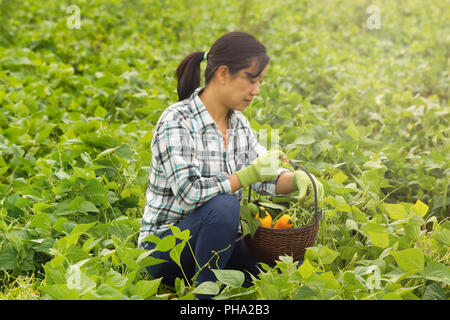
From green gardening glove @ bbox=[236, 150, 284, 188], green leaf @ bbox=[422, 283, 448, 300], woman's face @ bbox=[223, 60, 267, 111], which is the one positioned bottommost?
green leaf @ bbox=[422, 283, 448, 300]

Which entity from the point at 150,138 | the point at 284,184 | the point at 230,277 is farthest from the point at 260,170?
the point at 150,138

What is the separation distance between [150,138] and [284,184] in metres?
1.02

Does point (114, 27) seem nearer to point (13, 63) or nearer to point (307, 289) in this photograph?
point (13, 63)

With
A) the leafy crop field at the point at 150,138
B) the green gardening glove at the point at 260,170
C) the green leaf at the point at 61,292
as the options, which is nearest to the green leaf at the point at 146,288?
the leafy crop field at the point at 150,138

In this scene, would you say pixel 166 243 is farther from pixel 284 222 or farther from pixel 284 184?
pixel 284 184

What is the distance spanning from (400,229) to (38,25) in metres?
5.36

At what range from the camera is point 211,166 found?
5.85 feet

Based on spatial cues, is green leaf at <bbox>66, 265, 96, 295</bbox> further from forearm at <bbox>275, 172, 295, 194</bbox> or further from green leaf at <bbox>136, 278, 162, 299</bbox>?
forearm at <bbox>275, 172, 295, 194</bbox>

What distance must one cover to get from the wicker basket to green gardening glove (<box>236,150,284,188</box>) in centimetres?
8

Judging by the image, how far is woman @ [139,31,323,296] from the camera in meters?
1.62

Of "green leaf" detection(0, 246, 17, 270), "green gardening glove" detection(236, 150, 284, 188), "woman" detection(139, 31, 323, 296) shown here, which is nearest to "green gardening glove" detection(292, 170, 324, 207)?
"woman" detection(139, 31, 323, 296)

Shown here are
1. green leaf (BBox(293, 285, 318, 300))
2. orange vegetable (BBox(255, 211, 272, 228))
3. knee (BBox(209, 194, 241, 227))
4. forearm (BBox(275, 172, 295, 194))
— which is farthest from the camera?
forearm (BBox(275, 172, 295, 194))

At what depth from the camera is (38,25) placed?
5988 millimetres
